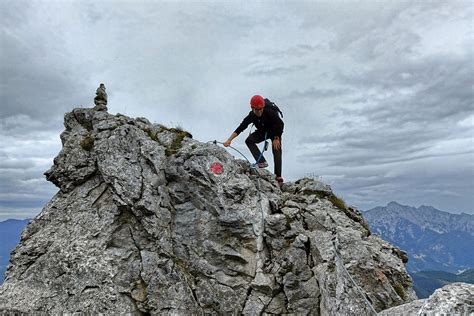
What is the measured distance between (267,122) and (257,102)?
1861 millimetres

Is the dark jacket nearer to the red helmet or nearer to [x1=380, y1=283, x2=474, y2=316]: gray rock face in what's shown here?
the red helmet

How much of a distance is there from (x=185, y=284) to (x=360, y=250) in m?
8.45

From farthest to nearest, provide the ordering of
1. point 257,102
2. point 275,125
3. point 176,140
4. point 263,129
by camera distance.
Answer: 1. point 263,129
2. point 176,140
3. point 275,125
4. point 257,102

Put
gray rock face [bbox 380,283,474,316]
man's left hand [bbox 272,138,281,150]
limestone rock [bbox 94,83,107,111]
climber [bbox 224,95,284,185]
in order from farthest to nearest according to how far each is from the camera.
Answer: limestone rock [bbox 94,83,107,111] < man's left hand [bbox 272,138,281,150] < climber [bbox 224,95,284,185] < gray rock face [bbox 380,283,474,316]

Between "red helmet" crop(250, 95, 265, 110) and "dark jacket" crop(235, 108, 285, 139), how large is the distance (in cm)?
63

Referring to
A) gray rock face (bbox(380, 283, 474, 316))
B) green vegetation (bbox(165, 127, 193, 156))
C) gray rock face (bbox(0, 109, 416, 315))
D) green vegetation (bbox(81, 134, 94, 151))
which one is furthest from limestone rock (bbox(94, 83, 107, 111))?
gray rock face (bbox(380, 283, 474, 316))

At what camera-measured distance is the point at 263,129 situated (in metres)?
23.0

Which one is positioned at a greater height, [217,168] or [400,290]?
[217,168]

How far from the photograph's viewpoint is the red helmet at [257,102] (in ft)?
68.8

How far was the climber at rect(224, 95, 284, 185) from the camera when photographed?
21484 mm

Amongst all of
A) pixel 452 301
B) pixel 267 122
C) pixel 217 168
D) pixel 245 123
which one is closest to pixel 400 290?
pixel 452 301

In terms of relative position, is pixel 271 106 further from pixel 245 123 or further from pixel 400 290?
pixel 400 290

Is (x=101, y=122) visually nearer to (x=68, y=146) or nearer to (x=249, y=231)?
(x=68, y=146)

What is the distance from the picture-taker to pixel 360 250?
55.3 feet
